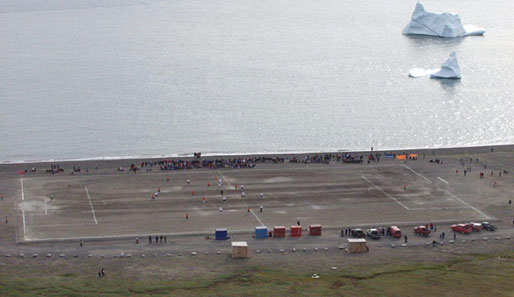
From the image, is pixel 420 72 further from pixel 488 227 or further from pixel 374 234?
pixel 374 234

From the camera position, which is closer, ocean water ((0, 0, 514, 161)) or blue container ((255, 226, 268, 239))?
blue container ((255, 226, 268, 239))

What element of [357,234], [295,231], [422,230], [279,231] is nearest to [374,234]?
[357,234]

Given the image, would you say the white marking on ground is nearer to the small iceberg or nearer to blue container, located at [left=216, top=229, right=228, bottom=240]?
blue container, located at [left=216, top=229, right=228, bottom=240]

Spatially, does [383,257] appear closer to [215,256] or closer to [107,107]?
[215,256]

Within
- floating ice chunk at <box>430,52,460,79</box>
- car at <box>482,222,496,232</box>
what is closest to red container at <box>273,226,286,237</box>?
car at <box>482,222,496,232</box>

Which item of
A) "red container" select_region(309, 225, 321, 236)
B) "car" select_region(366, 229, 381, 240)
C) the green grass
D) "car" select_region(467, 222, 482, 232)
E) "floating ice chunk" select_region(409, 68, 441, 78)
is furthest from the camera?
"floating ice chunk" select_region(409, 68, 441, 78)

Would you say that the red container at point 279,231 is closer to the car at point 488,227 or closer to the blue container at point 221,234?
the blue container at point 221,234

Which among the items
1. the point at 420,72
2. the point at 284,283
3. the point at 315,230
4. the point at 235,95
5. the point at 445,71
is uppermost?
the point at 420,72
